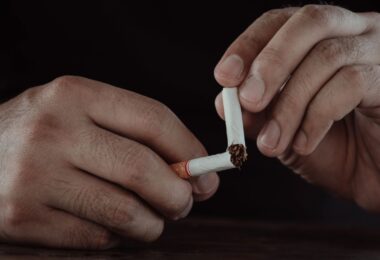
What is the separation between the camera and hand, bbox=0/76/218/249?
99 centimetres

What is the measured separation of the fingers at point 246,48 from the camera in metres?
0.98

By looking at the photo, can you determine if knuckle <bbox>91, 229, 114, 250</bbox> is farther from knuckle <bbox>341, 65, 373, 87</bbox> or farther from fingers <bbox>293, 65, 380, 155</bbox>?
knuckle <bbox>341, 65, 373, 87</bbox>

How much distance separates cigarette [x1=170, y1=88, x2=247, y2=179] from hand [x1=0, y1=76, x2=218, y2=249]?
31 millimetres

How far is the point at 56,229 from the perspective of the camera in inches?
39.6

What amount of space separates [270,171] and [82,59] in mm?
614

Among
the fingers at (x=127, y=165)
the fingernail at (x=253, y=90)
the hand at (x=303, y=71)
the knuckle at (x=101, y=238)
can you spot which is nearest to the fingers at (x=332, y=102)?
the hand at (x=303, y=71)

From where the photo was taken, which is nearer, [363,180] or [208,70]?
[363,180]

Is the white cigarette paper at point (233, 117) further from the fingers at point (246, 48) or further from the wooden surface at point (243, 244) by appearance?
the wooden surface at point (243, 244)

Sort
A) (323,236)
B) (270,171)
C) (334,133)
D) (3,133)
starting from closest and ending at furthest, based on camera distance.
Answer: (3,133)
(323,236)
(334,133)
(270,171)

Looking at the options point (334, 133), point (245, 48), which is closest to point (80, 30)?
point (334, 133)

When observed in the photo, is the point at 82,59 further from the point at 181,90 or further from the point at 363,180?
the point at 363,180

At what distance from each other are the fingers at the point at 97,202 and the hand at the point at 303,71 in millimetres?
214

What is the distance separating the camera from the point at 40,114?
1033mm

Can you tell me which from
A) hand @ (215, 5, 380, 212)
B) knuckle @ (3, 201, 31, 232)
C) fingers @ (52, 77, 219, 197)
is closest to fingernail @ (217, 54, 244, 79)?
hand @ (215, 5, 380, 212)
